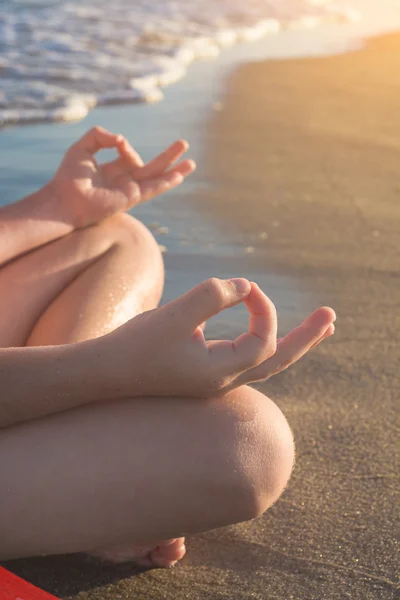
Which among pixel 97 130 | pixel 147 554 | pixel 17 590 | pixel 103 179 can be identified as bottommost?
pixel 147 554

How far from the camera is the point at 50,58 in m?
5.28

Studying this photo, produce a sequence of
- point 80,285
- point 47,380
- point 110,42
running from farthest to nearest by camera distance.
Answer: point 110,42 → point 80,285 → point 47,380

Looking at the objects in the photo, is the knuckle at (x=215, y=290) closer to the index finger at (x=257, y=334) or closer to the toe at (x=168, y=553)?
the index finger at (x=257, y=334)

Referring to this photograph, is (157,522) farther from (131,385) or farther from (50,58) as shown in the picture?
(50,58)

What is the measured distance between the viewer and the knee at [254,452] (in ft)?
4.33

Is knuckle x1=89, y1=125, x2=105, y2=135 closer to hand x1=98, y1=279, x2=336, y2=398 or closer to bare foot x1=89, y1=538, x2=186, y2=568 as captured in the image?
hand x1=98, y1=279, x2=336, y2=398

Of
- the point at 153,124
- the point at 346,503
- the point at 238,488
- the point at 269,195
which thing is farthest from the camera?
the point at 153,124

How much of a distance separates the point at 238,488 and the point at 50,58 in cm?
442

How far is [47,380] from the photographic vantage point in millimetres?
1326

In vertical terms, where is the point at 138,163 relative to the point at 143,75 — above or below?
above

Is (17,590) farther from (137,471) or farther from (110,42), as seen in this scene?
(110,42)

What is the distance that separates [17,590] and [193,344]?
0.42 metres

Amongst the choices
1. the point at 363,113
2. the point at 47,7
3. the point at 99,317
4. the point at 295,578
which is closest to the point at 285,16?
the point at 47,7

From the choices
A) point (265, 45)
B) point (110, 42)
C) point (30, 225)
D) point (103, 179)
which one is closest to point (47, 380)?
point (30, 225)
